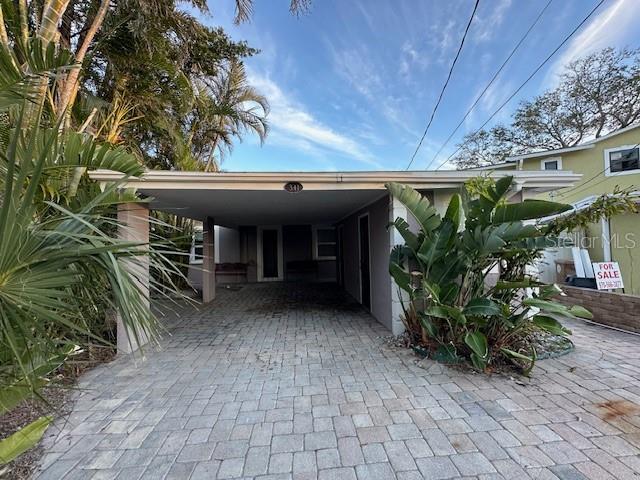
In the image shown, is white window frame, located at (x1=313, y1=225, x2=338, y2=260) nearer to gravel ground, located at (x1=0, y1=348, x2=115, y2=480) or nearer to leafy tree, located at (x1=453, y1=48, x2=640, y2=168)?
gravel ground, located at (x1=0, y1=348, x2=115, y2=480)

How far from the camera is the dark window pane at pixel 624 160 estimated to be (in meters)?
11.1

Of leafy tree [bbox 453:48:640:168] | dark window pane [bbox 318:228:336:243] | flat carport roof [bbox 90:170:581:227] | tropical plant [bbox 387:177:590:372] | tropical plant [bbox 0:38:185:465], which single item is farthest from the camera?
leafy tree [bbox 453:48:640:168]

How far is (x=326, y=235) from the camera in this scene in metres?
13.0

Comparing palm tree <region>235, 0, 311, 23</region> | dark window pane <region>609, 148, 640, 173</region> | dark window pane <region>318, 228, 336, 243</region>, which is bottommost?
dark window pane <region>318, 228, 336, 243</region>

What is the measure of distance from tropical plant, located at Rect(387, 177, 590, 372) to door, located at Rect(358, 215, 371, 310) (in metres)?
2.59

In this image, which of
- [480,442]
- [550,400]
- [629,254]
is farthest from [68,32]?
[629,254]

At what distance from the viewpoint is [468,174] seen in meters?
4.99

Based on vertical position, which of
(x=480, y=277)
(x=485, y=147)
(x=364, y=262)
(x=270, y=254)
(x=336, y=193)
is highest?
(x=485, y=147)

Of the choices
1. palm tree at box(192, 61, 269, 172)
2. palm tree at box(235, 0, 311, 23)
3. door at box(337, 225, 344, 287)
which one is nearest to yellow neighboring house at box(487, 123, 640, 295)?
door at box(337, 225, 344, 287)

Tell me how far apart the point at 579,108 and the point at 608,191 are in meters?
7.87

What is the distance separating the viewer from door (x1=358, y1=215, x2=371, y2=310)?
23.6ft
